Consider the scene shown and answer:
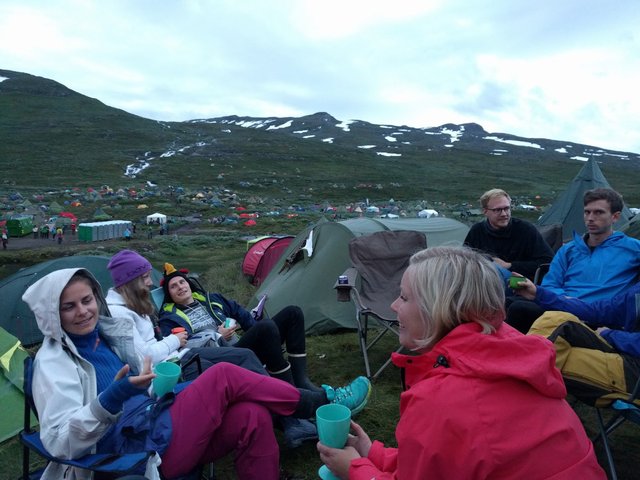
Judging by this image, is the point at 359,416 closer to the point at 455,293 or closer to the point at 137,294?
the point at 137,294

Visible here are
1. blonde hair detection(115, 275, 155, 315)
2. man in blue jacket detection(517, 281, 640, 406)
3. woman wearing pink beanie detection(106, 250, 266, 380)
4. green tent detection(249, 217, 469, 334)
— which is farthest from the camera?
green tent detection(249, 217, 469, 334)

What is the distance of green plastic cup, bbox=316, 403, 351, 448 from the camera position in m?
1.87

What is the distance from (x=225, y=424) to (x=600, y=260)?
10.3ft

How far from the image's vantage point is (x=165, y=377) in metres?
2.27

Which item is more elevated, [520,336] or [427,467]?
[520,336]

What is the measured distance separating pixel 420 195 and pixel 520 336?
51367mm

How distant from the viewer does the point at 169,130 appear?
86.6 meters

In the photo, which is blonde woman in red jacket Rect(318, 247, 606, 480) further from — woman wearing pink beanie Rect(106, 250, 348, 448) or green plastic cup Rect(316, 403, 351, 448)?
woman wearing pink beanie Rect(106, 250, 348, 448)

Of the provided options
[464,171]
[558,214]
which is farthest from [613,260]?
[464,171]

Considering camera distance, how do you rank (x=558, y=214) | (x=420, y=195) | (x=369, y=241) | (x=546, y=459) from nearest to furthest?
→ (x=546, y=459) → (x=369, y=241) → (x=558, y=214) → (x=420, y=195)

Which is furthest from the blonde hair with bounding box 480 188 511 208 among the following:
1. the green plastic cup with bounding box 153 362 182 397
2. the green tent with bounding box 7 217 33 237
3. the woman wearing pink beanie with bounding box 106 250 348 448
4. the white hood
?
the green tent with bounding box 7 217 33 237

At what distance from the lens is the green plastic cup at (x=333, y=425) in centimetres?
187

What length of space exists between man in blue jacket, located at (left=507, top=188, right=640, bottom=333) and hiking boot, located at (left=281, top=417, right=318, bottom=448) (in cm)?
170

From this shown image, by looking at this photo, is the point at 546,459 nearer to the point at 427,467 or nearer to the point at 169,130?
the point at 427,467
